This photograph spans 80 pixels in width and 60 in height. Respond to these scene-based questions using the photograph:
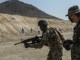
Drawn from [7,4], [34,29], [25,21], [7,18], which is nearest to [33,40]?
[7,18]

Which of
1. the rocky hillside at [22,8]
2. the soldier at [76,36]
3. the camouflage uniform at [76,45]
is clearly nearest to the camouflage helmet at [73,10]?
the soldier at [76,36]

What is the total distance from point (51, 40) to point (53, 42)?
9 cm

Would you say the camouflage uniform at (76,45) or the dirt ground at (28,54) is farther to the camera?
the dirt ground at (28,54)

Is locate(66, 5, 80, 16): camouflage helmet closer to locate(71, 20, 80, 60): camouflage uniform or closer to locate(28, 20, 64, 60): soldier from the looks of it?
locate(71, 20, 80, 60): camouflage uniform

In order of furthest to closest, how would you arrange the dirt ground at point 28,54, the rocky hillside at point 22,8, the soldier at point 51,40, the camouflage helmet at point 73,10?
the rocky hillside at point 22,8, the dirt ground at point 28,54, the soldier at point 51,40, the camouflage helmet at point 73,10

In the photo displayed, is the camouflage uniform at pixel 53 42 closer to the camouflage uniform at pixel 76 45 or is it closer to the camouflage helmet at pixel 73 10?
the camouflage helmet at pixel 73 10

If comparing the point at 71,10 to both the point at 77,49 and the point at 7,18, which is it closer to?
the point at 77,49

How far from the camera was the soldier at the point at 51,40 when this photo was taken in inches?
282

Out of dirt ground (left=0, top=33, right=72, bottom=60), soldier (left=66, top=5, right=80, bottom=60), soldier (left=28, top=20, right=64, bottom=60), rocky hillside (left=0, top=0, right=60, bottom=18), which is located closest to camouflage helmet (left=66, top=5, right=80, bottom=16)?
soldier (left=66, top=5, right=80, bottom=60)

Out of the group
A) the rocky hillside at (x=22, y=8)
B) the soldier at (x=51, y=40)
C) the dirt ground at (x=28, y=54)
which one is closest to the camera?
the soldier at (x=51, y=40)

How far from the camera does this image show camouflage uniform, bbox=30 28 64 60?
716 cm

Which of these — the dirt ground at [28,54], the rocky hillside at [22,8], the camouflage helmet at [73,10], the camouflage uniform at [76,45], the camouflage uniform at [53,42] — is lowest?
the rocky hillside at [22,8]

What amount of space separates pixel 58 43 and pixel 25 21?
Result: 62723 millimetres

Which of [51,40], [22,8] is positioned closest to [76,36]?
[51,40]
